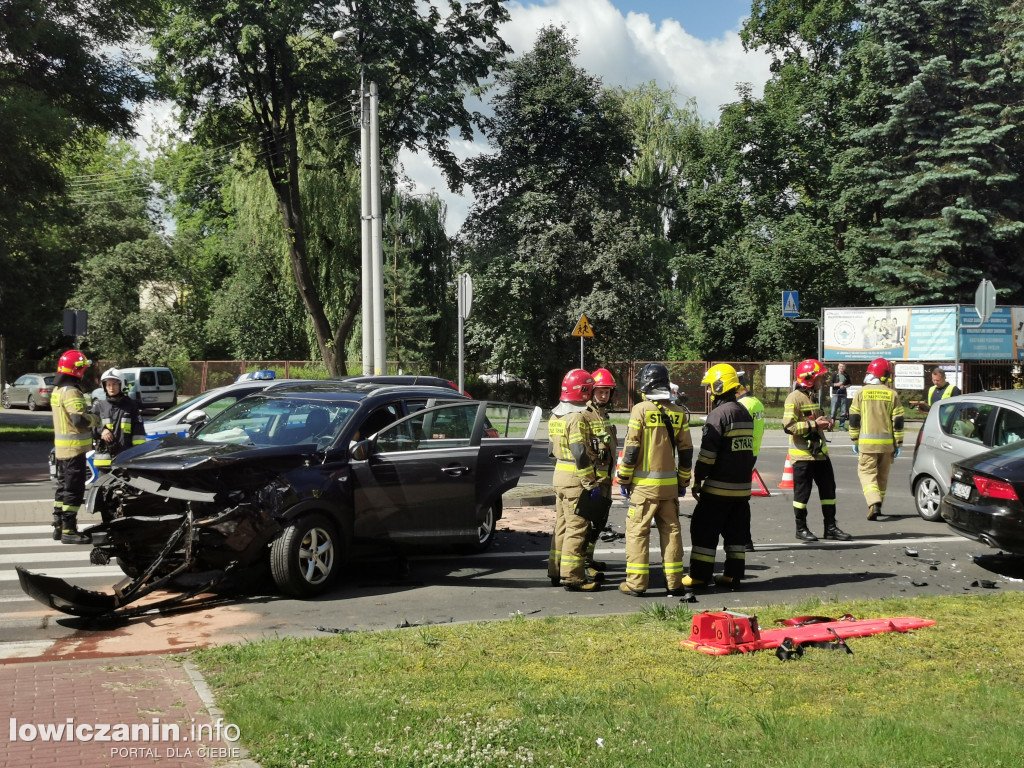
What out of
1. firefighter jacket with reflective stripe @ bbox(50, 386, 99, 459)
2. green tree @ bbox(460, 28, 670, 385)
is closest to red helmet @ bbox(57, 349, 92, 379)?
firefighter jacket with reflective stripe @ bbox(50, 386, 99, 459)

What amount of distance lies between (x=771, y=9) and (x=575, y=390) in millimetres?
40859

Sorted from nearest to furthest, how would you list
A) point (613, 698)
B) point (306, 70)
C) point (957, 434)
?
point (613, 698)
point (957, 434)
point (306, 70)

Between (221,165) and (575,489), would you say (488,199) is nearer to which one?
(221,165)

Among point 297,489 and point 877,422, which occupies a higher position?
point 877,422

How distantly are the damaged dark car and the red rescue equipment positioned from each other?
10.2 ft

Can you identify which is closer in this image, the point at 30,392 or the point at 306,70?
the point at 306,70

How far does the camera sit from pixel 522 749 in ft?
14.7

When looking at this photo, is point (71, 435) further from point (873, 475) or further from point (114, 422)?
point (873, 475)

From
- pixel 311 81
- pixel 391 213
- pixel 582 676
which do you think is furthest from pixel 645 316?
pixel 582 676

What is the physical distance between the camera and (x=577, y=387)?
837 centimetres

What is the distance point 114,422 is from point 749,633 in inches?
300

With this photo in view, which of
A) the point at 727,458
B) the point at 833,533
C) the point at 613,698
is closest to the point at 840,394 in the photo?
the point at 833,533

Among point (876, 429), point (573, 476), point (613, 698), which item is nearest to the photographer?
point (613, 698)

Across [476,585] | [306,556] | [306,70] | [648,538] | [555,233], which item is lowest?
[476,585]
